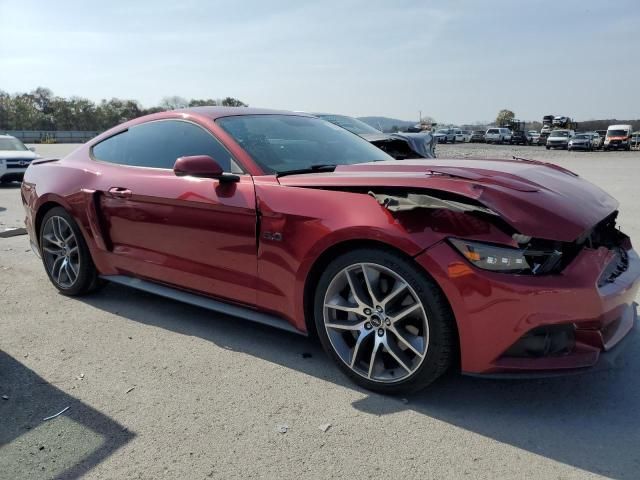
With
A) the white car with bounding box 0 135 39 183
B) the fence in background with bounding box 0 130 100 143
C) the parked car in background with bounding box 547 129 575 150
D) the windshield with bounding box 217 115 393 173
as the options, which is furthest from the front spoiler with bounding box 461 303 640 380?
the fence in background with bounding box 0 130 100 143

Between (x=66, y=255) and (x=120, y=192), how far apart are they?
1.00 m

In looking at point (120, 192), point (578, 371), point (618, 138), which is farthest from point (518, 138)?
point (578, 371)

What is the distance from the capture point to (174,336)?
366 cm

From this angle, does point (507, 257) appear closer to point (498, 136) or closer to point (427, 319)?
point (427, 319)

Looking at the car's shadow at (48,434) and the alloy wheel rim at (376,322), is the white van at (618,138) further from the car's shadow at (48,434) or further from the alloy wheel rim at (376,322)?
the car's shadow at (48,434)

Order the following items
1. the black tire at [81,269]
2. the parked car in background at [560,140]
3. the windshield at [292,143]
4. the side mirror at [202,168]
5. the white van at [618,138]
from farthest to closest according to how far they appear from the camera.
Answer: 1. the parked car in background at [560,140]
2. the white van at [618,138]
3. the black tire at [81,269]
4. the windshield at [292,143]
5. the side mirror at [202,168]

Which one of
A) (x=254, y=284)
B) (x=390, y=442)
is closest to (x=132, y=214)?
(x=254, y=284)

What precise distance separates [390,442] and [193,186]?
1982 mm

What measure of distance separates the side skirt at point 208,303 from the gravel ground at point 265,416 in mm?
255

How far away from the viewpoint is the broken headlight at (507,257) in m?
2.39

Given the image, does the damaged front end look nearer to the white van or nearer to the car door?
the car door

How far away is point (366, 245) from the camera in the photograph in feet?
9.02

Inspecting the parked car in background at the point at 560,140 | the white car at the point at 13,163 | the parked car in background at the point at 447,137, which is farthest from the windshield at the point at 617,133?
the white car at the point at 13,163

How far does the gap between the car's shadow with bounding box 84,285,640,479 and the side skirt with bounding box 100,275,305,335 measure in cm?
26
